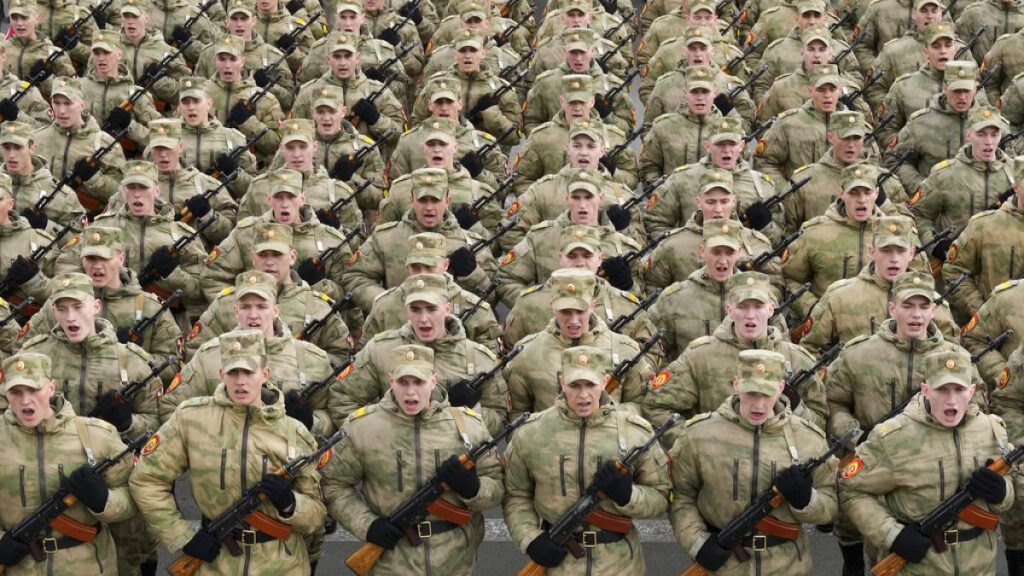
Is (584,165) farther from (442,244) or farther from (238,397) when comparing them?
(238,397)

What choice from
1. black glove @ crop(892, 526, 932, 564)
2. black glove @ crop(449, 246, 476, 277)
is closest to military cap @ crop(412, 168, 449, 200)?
black glove @ crop(449, 246, 476, 277)

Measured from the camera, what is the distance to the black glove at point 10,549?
1225 centimetres

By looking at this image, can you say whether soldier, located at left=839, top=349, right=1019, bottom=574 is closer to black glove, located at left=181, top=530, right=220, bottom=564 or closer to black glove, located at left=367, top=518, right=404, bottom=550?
black glove, located at left=367, top=518, right=404, bottom=550

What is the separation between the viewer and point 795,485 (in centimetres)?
1199

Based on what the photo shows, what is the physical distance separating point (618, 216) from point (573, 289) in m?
3.34

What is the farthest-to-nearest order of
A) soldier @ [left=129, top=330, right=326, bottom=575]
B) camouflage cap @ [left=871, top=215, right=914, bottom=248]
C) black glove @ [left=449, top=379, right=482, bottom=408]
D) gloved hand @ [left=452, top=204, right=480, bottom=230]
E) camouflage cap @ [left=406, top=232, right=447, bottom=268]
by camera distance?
gloved hand @ [left=452, top=204, right=480, bottom=230] → camouflage cap @ [left=406, top=232, right=447, bottom=268] → camouflage cap @ [left=871, top=215, right=914, bottom=248] → black glove @ [left=449, top=379, right=482, bottom=408] → soldier @ [left=129, top=330, right=326, bottom=575]

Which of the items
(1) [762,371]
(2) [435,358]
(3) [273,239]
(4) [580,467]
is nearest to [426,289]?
(2) [435,358]

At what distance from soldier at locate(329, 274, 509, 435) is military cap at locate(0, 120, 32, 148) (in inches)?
195

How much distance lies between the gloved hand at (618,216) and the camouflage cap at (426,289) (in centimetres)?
315

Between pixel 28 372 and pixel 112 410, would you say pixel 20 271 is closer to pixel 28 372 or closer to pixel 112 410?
pixel 112 410

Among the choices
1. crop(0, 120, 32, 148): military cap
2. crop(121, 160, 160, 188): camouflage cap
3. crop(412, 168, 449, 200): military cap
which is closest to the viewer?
crop(412, 168, 449, 200): military cap

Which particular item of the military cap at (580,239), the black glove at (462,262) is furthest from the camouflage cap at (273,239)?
the military cap at (580,239)

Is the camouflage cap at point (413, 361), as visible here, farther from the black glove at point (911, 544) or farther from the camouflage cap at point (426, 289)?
the black glove at point (911, 544)

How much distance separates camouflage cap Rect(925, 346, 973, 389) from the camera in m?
12.0
